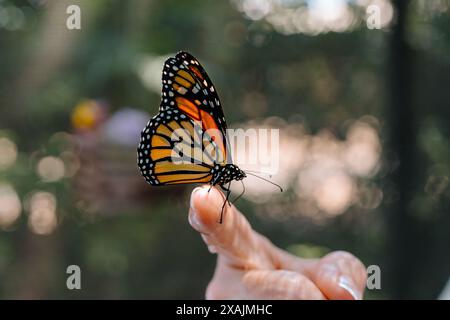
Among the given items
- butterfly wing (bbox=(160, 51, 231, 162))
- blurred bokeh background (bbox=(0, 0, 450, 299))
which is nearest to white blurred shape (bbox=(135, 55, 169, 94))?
blurred bokeh background (bbox=(0, 0, 450, 299))

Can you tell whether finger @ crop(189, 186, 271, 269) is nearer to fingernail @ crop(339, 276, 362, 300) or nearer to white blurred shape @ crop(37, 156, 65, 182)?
fingernail @ crop(339, 276, 362, 300)

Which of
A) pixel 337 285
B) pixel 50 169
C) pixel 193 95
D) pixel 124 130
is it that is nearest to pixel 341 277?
pixel 337 285

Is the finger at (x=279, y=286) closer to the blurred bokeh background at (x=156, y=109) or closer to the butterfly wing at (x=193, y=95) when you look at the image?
the butterfly wing at (x=193, y=95)

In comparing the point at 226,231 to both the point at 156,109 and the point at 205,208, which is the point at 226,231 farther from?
the point at 156,109

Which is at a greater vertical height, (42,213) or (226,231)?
(226,231)
